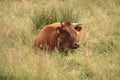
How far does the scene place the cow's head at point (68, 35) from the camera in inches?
242

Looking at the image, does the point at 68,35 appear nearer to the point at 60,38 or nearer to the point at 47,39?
the point at 60,38

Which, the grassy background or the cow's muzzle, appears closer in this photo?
the grassy background

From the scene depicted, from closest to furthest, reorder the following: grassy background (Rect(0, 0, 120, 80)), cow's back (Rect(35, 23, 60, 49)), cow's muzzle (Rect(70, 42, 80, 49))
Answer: grassy background (Rect(0, 0, 120, 80)), cow's muzzle (Rect(70, 42, 80, 49)), cow's back (Rect(35, 23, 60, 49))

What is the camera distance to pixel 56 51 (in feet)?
19.4

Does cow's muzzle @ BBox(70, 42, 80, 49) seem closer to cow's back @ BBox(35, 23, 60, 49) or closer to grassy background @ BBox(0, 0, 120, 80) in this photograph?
grassy background @ BBox(0, 0, 120, 80)

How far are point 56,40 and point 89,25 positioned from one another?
142 cm

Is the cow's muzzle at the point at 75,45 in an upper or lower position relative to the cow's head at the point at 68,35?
lower

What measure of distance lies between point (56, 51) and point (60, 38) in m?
0.44

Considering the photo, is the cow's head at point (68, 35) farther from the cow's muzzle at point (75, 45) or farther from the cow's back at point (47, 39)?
the cow's back at point (47, 39)

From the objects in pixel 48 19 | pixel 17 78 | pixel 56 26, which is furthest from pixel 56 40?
pixel 17 78

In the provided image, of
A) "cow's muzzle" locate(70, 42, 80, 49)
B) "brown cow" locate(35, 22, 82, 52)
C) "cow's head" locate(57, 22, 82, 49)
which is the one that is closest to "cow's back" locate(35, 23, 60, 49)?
"brown cow" locate(35, 22, 82, 52)

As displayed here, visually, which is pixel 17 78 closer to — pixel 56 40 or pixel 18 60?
pixel 18 60

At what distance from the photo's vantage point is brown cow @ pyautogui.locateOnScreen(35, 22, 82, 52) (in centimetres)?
618

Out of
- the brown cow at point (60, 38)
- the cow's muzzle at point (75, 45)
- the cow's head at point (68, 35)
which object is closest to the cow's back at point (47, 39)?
the brown cow at point (60, 38)
